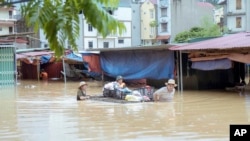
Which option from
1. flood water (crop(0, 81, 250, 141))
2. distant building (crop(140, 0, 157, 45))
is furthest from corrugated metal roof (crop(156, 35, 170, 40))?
flood water (crop(0, 81, 250, 141))

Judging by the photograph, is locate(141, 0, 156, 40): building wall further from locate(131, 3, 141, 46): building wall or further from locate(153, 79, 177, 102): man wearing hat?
locate(153, 79, 177, 102): man wearing hat

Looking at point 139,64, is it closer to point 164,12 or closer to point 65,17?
point 65,17

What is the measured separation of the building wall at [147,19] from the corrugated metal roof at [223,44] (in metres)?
39.8

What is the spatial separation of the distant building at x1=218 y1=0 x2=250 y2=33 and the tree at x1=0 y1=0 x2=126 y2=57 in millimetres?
49791

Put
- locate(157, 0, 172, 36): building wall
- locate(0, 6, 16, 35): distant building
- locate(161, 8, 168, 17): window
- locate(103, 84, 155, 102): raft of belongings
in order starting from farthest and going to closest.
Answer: locate(161, 8, 168, 17): window, locate(157, 0, 172, 36): building wall, locate(0, 6, 16, 35): distant building, locate(103, 84, 155, 102): raft of belongings

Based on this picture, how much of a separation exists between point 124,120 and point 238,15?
141ft

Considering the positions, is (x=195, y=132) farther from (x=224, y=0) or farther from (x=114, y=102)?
(x=224, y=0)

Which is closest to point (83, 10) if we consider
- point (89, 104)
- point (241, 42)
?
point (89, 104)

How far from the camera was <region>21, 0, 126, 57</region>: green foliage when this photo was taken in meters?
2.12

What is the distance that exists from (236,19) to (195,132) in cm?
4446

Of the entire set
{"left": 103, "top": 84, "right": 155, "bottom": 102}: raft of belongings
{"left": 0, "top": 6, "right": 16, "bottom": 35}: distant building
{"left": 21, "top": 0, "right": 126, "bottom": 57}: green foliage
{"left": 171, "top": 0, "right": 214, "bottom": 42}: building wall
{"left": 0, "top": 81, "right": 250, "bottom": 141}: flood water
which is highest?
{"left": 171, "top": 0, "right": 214, "bottom": 42}: building wall

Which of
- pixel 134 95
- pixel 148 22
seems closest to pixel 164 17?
pixel 148 22

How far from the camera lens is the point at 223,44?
17.6 meters

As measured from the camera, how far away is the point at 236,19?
51219 millimetres
